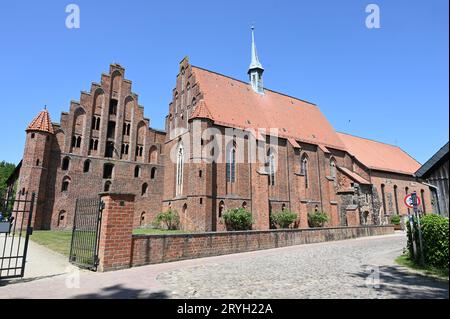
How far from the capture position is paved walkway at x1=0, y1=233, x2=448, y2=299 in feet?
21.2

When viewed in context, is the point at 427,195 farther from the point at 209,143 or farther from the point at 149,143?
the point at 149,143

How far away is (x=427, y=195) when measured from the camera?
143ft

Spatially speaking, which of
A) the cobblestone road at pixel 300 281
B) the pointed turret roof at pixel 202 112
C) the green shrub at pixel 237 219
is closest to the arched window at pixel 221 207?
the green shrub at pixel 237 219

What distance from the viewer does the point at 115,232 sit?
9.62 m

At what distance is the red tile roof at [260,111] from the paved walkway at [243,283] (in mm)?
17819

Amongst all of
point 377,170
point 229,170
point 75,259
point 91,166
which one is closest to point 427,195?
point 377,170

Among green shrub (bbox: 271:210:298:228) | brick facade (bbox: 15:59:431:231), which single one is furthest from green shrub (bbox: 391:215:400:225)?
green shrub (bbox: 271:210:298:228)

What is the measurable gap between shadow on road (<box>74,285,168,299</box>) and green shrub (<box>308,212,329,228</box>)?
2494cm

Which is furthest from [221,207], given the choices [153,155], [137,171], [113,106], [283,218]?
[113,106]

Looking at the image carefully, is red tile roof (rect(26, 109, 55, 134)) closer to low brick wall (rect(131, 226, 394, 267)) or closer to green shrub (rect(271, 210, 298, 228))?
low brick wall (rect(131, 226, 394, 267))

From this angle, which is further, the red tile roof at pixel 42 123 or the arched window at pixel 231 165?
the arched window at pixel 231 165

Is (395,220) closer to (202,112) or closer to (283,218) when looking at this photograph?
(283,218)

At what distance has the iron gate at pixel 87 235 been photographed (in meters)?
9.73

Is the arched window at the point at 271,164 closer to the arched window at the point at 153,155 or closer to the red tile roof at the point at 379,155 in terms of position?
the arched window at the point at 153,155
